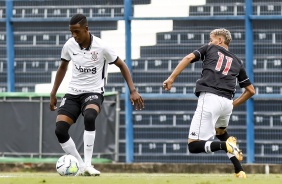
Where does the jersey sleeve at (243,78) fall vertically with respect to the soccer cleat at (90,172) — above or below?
above

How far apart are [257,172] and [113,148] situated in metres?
2.98

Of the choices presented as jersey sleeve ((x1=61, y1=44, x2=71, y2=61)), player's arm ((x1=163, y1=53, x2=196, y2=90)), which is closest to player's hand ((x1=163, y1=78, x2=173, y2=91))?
player's arm ((x1=163, y1=53, x2=196, y2=90))

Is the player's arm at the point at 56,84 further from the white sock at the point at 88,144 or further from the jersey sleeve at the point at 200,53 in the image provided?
the jersey sleeve at the point at 200,53

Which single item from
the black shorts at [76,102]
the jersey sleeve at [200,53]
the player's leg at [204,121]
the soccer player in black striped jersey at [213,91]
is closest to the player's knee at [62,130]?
the black shorts at [76,102]

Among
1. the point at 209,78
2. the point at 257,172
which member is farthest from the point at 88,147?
the point at 257,172

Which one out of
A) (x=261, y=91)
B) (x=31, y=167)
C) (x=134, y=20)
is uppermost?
(x=134, y=20)

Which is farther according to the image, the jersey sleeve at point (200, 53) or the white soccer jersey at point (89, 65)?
the white soccer jersey at point (89, 65)

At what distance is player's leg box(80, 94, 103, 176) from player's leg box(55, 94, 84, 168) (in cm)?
18

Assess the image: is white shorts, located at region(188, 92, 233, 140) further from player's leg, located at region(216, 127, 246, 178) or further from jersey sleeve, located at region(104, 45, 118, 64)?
jersey sleeve, located at region(104, 45, 118, 64)

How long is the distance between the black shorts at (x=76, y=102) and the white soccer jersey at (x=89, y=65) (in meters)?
0.06

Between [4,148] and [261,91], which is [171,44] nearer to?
[261,91]

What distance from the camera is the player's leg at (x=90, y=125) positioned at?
48.9ft

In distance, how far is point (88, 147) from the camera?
15102 millimetres

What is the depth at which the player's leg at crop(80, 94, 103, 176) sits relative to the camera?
48.9ft
